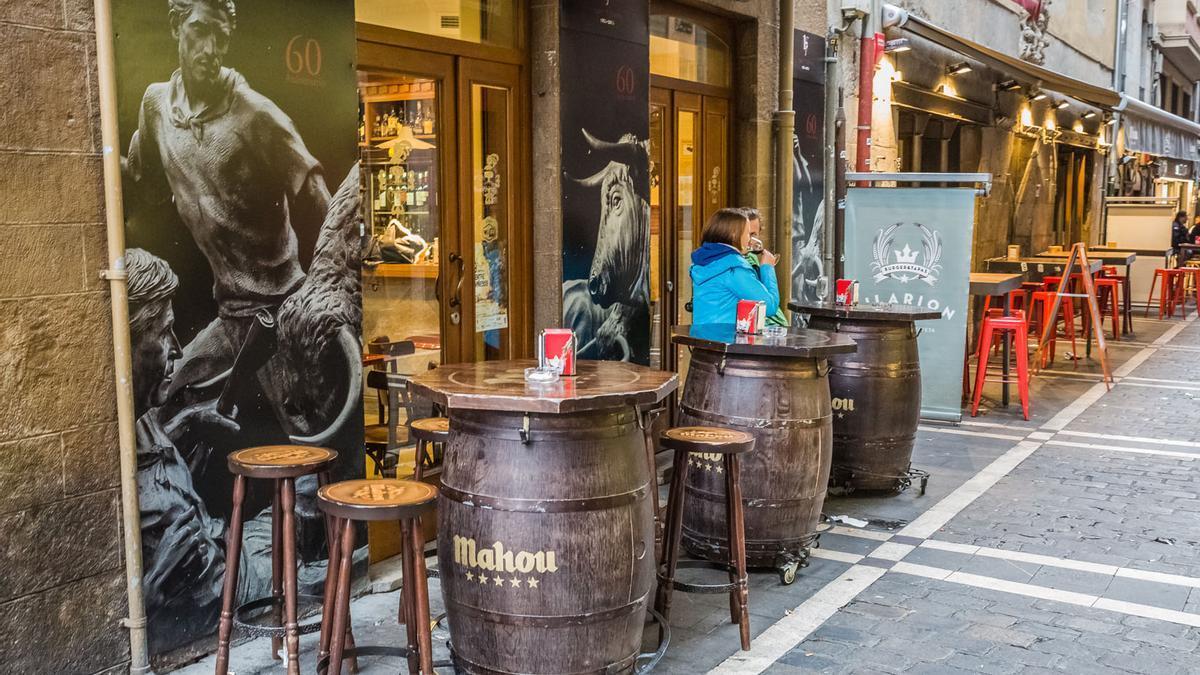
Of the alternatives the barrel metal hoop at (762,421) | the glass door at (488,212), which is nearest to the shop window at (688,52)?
the glass door at (488,212)

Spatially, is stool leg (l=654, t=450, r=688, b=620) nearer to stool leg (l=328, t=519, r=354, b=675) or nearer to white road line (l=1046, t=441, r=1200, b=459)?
stool leg (l=328, t=519, r=354, b=675)

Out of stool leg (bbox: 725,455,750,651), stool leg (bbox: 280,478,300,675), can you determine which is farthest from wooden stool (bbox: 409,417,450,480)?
stool leg (bbox: 725,455,750,651)

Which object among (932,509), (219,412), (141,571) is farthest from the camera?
(932,509)

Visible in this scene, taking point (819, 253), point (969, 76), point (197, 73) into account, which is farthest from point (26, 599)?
point (969, 76)

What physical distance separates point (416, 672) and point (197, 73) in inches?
94.6

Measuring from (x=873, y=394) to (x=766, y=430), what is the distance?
1.79m

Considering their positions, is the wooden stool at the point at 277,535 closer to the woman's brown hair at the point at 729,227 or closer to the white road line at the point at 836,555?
the white road line at the point at 836,555

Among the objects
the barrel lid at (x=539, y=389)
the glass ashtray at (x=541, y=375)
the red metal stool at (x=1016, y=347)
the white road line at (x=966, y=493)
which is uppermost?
the glass ashtray at (x=541, y=375)

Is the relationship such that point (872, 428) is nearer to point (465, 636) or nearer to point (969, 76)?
point (465, 636)

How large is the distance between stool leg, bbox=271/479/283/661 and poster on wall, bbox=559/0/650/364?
2.76 m

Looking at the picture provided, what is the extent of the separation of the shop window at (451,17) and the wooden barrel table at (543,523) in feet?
7.85

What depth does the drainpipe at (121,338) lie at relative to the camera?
3.92 meters

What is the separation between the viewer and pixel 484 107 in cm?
631

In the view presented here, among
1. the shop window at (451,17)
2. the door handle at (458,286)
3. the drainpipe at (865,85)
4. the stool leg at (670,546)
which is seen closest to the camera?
the stool leg at (670,546)
